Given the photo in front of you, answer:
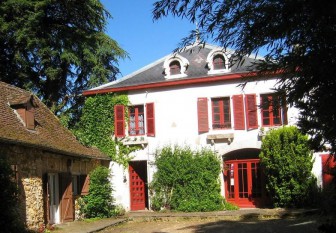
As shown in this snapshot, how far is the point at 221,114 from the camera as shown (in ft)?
62.4

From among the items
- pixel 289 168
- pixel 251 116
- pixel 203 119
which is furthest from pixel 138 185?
pixel 289 168

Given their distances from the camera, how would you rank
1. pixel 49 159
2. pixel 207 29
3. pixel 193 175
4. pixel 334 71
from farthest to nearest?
1. pixel 193 175
2. pixel 49 159
3. pixel 207 29
4. pixel 334 71

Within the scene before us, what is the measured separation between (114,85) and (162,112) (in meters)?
2.64

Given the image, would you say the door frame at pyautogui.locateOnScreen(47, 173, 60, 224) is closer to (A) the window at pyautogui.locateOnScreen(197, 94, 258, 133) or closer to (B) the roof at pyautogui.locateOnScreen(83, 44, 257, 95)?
(B) the roof at pyautogui.locateOnScreen(83, 44, 257, 95)

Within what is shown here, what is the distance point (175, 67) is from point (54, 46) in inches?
278

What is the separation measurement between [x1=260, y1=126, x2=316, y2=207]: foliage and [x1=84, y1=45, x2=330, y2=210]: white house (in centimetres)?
101

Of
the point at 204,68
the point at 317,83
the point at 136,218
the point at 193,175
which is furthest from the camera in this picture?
the point at 204,68

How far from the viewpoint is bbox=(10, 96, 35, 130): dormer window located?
48.4 feet

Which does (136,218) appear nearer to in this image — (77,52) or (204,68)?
(204,68)

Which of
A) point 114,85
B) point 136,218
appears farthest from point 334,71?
point 114,85

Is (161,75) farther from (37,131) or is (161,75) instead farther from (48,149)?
(48,149)

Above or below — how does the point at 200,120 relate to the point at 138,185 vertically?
above

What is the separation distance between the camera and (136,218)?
57.1 feet

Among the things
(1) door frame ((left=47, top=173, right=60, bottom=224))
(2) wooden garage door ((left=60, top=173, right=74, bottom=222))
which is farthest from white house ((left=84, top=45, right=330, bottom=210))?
(1) door frame ((left=47, top=173, right=60, bottom=224))
